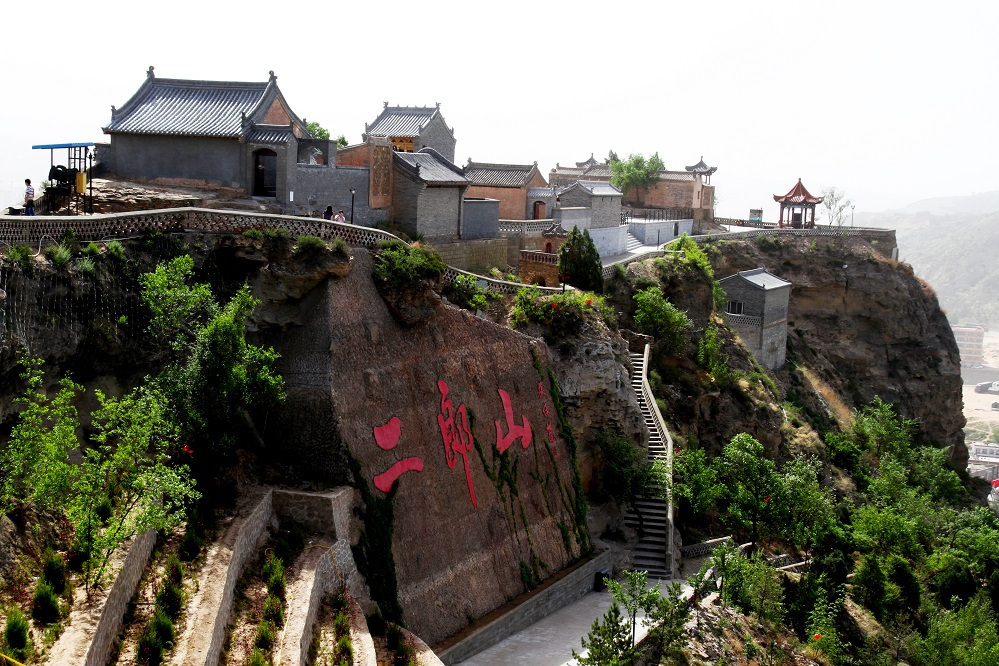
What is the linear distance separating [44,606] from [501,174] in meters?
41.4

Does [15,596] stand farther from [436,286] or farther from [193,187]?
[193,187]

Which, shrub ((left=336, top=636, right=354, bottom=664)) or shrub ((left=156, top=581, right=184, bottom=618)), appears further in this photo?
shrub ((left=336, top=636, right=354, bottom=664))

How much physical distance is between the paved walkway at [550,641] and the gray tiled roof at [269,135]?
51.0 feet

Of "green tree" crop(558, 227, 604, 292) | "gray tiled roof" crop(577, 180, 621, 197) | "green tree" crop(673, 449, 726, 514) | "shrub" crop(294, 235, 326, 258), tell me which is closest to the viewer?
"shrub" crop(294, 235, 326, 258)

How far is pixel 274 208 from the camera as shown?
31.8 metres

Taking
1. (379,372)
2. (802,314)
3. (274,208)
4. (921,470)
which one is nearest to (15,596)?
(379,372)

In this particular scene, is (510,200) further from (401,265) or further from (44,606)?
(44,606)

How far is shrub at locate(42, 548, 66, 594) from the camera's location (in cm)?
1652

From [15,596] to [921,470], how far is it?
132 ft

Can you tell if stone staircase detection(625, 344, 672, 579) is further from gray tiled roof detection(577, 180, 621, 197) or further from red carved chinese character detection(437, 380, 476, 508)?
gray tiled roof detection(577, 180, 621, 197)

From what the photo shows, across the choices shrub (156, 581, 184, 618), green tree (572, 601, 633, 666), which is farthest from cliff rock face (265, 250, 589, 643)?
shrub (156, 581, 184, 618)

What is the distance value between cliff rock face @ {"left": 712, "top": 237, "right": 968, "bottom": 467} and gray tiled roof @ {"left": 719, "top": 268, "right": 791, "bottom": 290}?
4207 mm

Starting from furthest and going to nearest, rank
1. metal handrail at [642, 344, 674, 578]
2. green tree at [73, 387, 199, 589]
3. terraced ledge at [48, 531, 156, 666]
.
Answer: metal handrail at [642, 344, 674, 578], green tree at [73, 387, 199, 589], terraced ledge at [48, 531, 156, 666]

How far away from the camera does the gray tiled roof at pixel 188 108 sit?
32.1m
